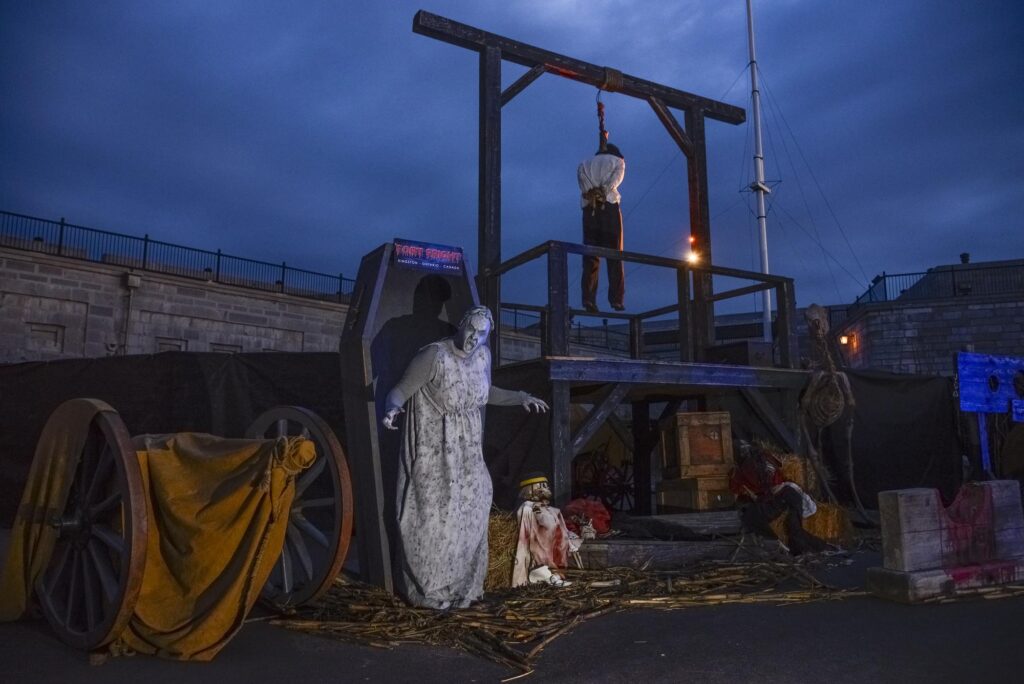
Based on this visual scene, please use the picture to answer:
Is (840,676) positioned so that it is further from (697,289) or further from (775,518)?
(697,289)

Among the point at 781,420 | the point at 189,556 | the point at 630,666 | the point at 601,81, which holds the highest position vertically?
the point at 601,81

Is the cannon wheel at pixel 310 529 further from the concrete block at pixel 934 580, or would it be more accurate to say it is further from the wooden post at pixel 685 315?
the wooden post at pixel 685 315

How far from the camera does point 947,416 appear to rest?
11.6 meters

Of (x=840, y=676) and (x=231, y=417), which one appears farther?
(x=231, y=417)

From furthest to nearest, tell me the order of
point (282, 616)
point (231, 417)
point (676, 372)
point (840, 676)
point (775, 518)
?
point (231, 417) → point (676, 372) → point (775, 518) → point (282, 616) → point (840, 676)

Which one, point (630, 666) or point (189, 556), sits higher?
point (189, 556)

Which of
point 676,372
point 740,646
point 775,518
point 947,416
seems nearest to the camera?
point 740,646

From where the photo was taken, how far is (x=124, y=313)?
19.4 m

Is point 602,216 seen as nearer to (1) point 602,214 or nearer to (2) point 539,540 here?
(1) point 602,214

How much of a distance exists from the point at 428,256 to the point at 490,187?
2317mm

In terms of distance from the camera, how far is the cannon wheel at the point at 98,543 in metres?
3.45

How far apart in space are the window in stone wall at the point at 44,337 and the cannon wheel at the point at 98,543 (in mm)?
16611

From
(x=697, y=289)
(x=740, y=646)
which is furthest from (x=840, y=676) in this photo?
(x=697, y=289)

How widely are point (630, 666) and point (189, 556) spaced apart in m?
2.41
